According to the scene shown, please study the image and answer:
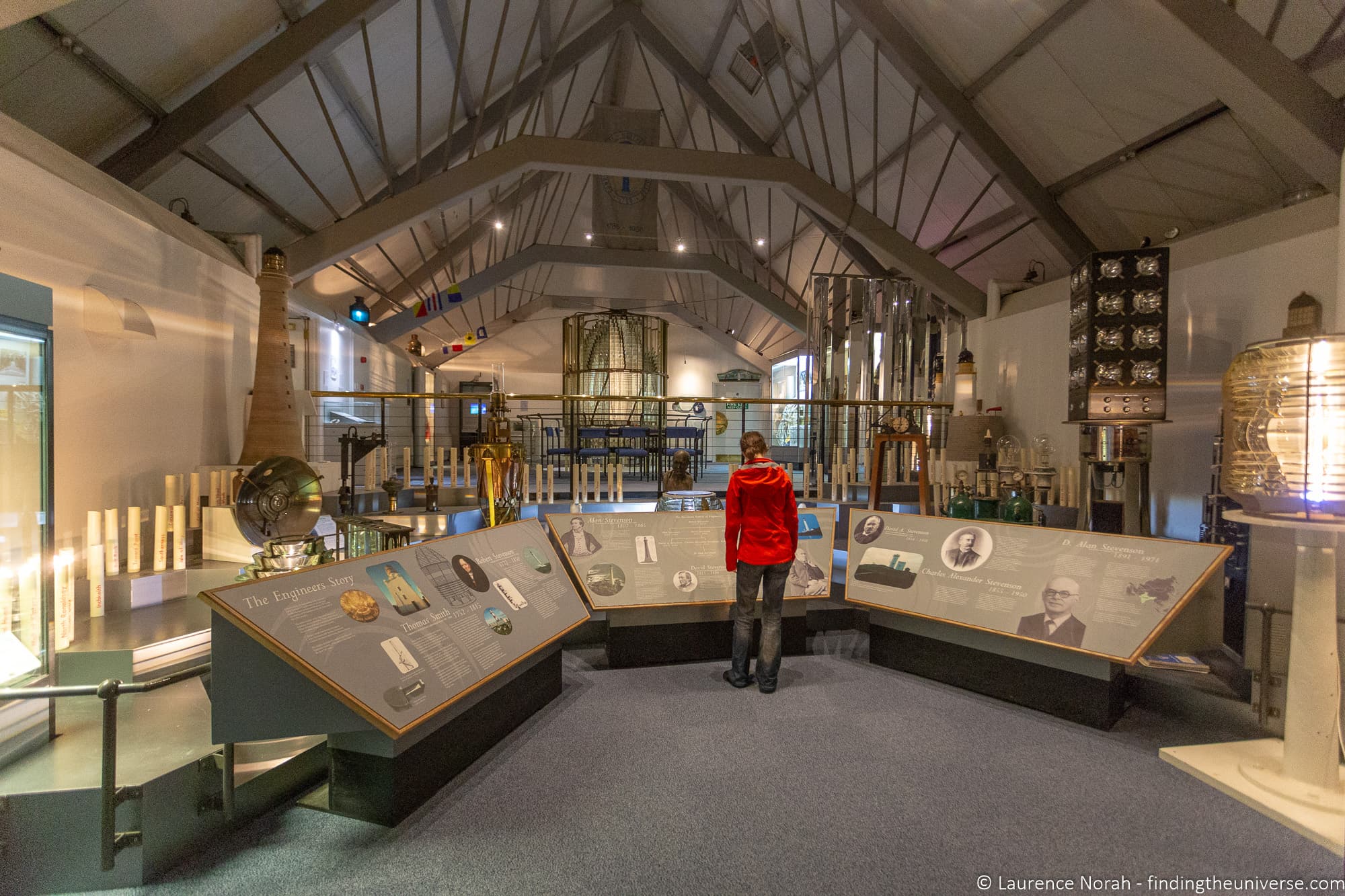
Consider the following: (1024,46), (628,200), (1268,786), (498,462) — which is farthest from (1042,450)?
(628,200)

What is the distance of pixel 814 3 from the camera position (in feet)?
22.5

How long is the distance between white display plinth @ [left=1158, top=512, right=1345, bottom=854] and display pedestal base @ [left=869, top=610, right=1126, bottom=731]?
56 centimetres

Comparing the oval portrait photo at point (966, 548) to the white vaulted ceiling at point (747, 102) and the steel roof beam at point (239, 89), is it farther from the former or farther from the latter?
the steel roof beam at point (239, 89)

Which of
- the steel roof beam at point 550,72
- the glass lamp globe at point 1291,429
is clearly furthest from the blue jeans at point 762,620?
the steel roof beam at point 550,72

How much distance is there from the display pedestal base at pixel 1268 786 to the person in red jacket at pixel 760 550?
174 centimetres

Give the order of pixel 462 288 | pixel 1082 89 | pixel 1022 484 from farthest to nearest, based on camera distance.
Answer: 1. pixel 462 288
2. pixel 1082 89
3. pixel 1022 484

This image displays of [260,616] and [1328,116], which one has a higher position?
[1328,116]

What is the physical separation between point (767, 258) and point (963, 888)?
12.0 metres

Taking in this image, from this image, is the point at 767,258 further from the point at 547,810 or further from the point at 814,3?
the point at 547,810

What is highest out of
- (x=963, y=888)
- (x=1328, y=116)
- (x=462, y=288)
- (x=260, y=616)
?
(x=462, y=288)

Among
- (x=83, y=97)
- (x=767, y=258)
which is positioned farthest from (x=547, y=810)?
(x=767, y=258)

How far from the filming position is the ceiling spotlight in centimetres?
917

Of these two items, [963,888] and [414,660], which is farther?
[414,660]

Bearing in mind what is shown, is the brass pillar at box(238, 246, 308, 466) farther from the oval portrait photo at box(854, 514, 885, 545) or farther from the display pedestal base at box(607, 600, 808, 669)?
the oval portrait photo at box(854, 514, 885, 545)
